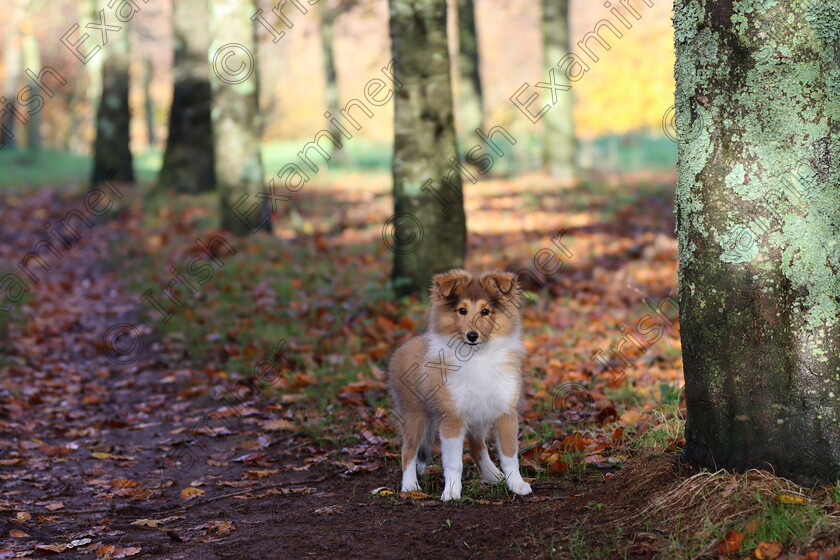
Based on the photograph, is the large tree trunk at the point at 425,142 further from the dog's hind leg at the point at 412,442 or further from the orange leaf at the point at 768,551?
the orange leaf at the point at 768,551

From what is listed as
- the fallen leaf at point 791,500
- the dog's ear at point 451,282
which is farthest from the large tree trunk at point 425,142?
the fallen leaf at point 791,500

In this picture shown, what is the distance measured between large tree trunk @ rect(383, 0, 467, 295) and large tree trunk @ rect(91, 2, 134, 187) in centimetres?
1462

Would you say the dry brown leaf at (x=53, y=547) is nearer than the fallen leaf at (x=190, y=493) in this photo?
Yes

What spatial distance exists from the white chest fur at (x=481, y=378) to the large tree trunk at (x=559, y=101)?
59.7 feet

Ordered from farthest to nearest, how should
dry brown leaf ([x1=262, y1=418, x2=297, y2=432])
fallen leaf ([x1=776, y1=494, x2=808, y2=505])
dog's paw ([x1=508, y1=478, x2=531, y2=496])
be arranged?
dry brown leaf ([x1=262, y1=418, x2=297, y2=432]) → dog's paw ([x1=508, y1=478, x2=531, y2=496]) → fallen leaf ([x1=776, y1=494, x2=808, y2=505])

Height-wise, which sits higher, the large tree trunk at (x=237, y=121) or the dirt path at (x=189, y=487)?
the large tree trunk at (x=237, y=121)

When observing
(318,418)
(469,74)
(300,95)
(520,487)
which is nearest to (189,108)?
(469,74)

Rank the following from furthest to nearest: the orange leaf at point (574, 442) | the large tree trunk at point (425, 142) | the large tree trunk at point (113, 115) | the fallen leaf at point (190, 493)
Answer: the large tree trunk at point (113, 115)
the large tree trunk at point (425, 142)
the fallen leaf at point (190, 493)
the orange leaf at point (574, 442)

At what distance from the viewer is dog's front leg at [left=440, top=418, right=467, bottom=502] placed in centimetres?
541

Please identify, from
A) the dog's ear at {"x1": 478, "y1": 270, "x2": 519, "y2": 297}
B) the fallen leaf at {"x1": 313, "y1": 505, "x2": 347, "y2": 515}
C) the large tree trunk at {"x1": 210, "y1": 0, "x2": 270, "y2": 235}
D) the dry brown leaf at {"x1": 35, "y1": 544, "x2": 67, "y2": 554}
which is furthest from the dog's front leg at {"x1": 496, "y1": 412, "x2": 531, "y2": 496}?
the large tree trunk at {"x1": 210, "y1": 0, "x2": 270, "y2": 235}

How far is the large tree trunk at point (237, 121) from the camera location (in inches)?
579

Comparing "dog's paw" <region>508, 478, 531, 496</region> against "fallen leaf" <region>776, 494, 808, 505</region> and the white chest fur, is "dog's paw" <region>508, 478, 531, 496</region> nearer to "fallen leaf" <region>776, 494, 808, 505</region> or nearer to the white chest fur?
the white chest fur

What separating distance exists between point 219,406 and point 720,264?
567 centimetres

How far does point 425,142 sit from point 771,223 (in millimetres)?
6050
